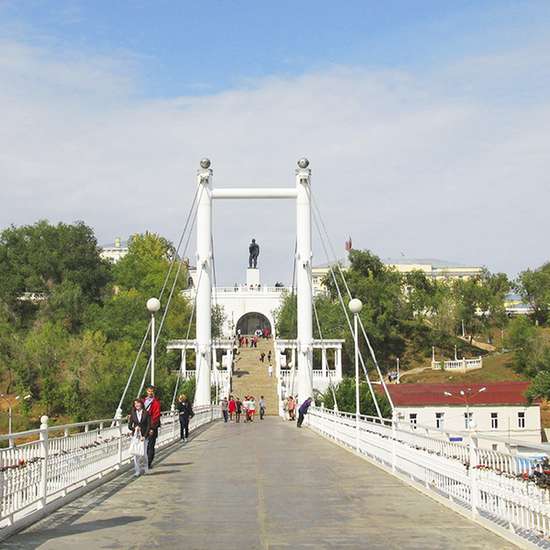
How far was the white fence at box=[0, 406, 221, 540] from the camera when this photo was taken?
10.6 metres

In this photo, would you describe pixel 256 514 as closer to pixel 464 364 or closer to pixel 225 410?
pixel 225 410

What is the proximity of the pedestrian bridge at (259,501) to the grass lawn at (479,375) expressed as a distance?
62.4 m

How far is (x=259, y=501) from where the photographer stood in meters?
13.0

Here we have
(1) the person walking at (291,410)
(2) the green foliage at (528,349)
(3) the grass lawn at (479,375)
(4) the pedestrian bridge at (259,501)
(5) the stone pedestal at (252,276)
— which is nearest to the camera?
(4) the pedestrian bridge at (259,501)

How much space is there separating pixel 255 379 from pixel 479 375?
75.2ft

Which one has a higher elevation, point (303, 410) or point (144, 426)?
point (303, 410)

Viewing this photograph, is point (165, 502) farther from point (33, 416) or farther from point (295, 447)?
point (33, 416)

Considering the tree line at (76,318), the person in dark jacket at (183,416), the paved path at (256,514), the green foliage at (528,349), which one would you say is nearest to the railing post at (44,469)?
the paved path at (256,514)

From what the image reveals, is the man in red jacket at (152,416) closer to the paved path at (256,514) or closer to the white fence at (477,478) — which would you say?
the paved path at (256,514)

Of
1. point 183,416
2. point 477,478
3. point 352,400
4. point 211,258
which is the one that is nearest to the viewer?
point 477,478

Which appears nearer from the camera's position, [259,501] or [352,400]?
[259,501]

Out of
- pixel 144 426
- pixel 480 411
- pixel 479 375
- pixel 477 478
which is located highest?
pixel 479 375

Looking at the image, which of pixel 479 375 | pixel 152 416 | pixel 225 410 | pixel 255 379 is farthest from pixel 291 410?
→ pixel 479 375

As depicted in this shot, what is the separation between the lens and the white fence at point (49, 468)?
34.8 ft
